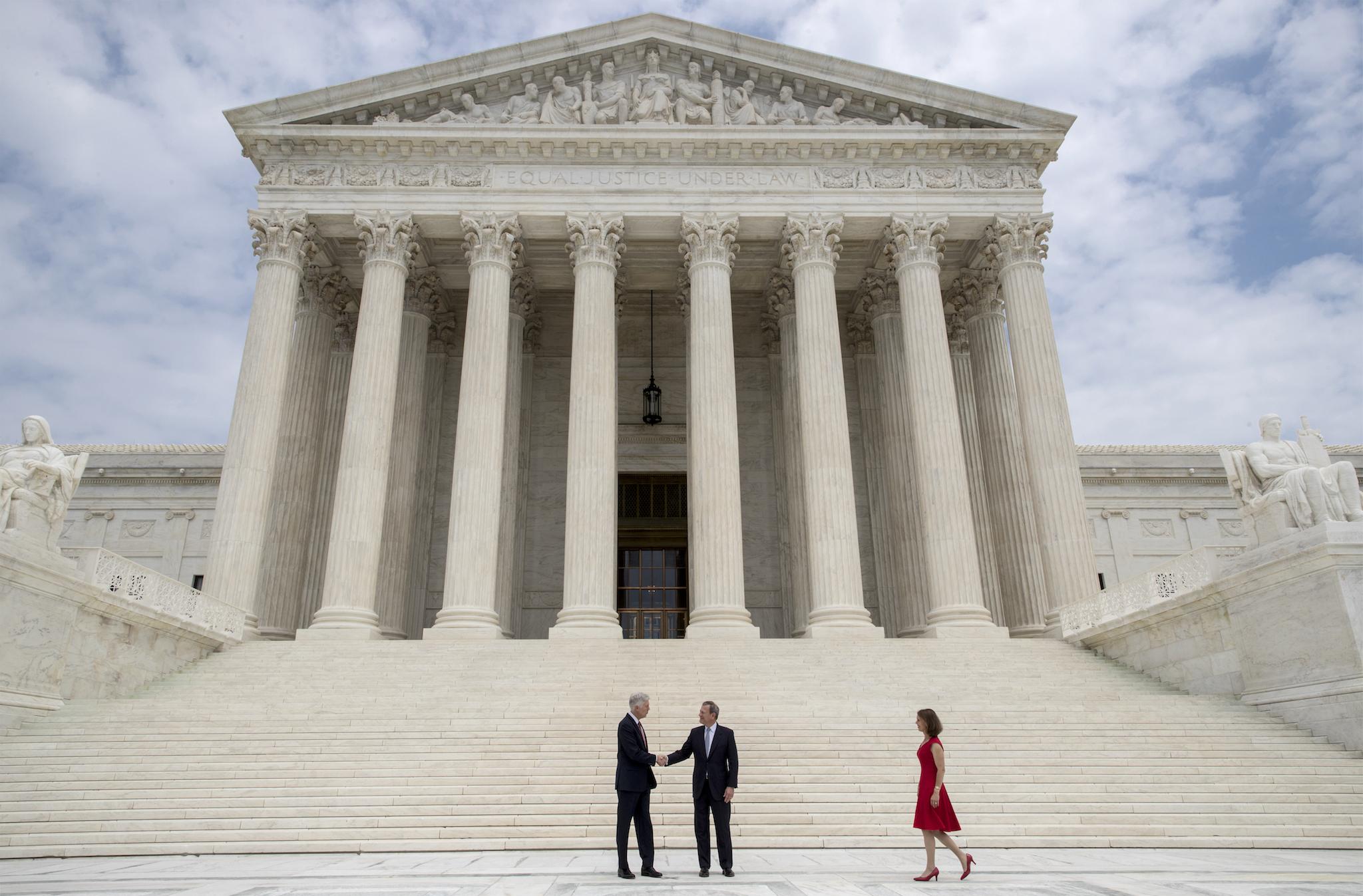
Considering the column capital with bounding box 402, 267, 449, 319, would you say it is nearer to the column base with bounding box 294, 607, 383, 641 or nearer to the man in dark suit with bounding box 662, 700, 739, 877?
the column base with bounding box 294, 607, 383, 641

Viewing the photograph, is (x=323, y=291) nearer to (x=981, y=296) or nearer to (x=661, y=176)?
(x=661, y=176)

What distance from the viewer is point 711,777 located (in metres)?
8.91

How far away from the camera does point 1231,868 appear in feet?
29.2

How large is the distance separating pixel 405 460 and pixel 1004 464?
19705 mm

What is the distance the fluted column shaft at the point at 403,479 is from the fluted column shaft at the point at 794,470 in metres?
12.4

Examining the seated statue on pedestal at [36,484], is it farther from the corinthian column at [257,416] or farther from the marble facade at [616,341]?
the marble facade at [616,341]

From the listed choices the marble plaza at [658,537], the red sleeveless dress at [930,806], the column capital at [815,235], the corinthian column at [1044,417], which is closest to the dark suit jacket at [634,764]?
the marble plaza at [658,537]

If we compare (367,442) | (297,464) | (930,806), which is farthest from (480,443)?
(930,806)

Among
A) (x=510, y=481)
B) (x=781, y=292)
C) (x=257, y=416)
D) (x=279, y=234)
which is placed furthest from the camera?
(x=781, y=292)

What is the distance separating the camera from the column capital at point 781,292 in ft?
100

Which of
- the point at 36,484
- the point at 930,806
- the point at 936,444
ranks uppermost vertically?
the point at 936,444

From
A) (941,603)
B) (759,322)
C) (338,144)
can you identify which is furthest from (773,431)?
(338,144)

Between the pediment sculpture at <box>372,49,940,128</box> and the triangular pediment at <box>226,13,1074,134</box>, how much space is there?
0.16ft

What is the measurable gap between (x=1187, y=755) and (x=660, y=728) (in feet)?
26.9
